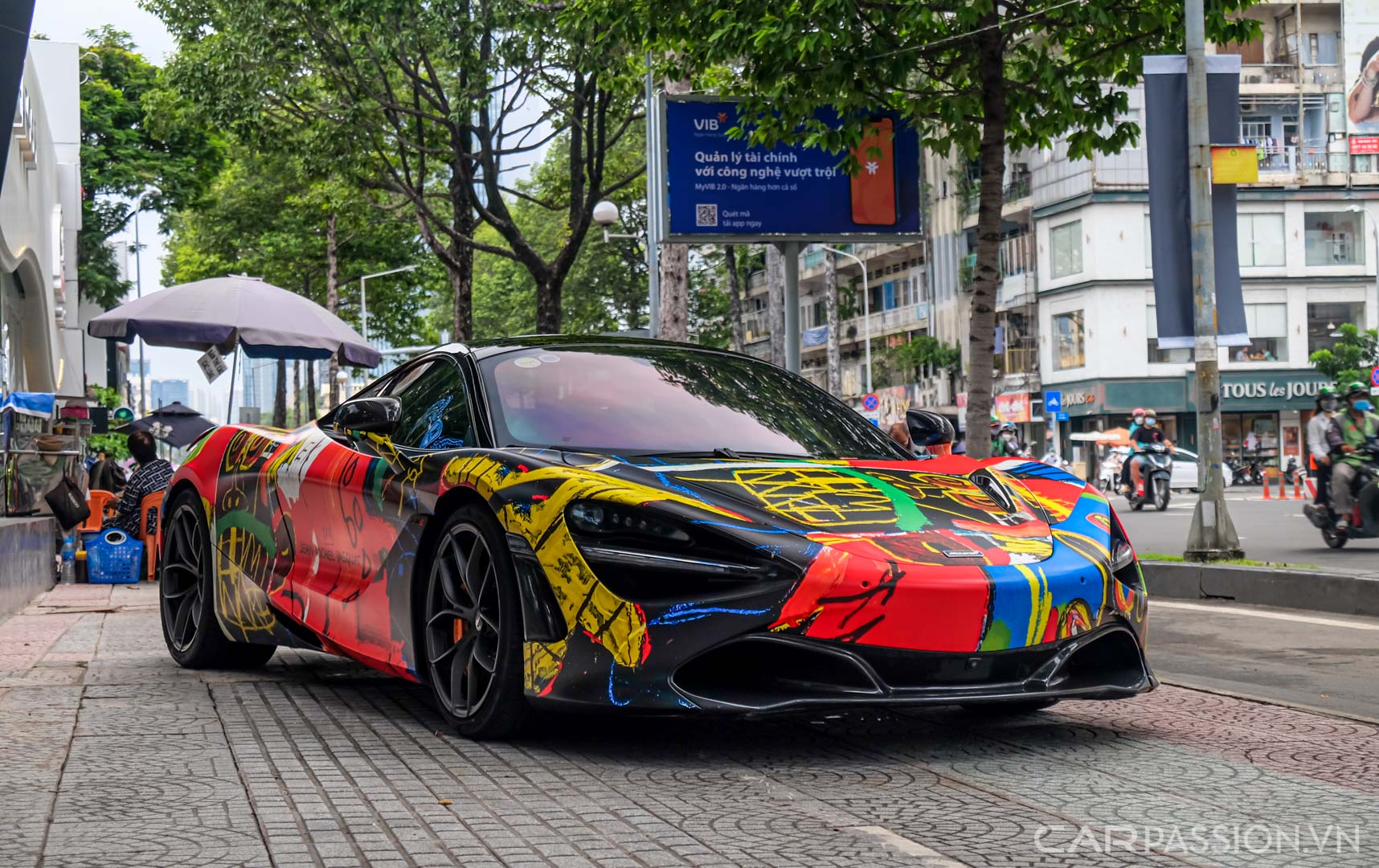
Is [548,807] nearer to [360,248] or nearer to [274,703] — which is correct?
[274,703]

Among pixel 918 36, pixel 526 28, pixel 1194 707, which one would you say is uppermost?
pixel 526 28

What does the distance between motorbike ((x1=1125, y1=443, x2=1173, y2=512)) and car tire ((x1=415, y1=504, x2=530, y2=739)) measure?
2480 cm

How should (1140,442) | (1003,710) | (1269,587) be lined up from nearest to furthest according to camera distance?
1. (1003,710)
2. (1269,587)
3. (1140,442)

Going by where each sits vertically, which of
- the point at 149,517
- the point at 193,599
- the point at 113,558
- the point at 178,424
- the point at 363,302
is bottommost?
the point at 113,558

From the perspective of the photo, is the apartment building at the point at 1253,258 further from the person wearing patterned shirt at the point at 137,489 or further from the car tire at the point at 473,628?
the car tire at the point at 473,628

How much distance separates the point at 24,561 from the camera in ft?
42.5

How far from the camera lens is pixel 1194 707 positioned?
620cm

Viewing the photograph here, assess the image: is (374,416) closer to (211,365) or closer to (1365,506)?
(1365,506)

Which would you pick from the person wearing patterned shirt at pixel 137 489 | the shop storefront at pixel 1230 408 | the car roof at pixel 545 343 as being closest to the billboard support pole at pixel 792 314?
the person wearing patterned shirt at pixel 137 489

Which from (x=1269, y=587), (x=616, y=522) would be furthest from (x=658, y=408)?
(x=1269, y=587)

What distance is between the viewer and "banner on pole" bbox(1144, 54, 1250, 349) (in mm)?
14164

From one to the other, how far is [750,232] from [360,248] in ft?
118

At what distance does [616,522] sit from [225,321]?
1284 centimetres

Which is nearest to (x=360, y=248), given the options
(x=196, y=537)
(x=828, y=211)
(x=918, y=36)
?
(x=828, y=211)
